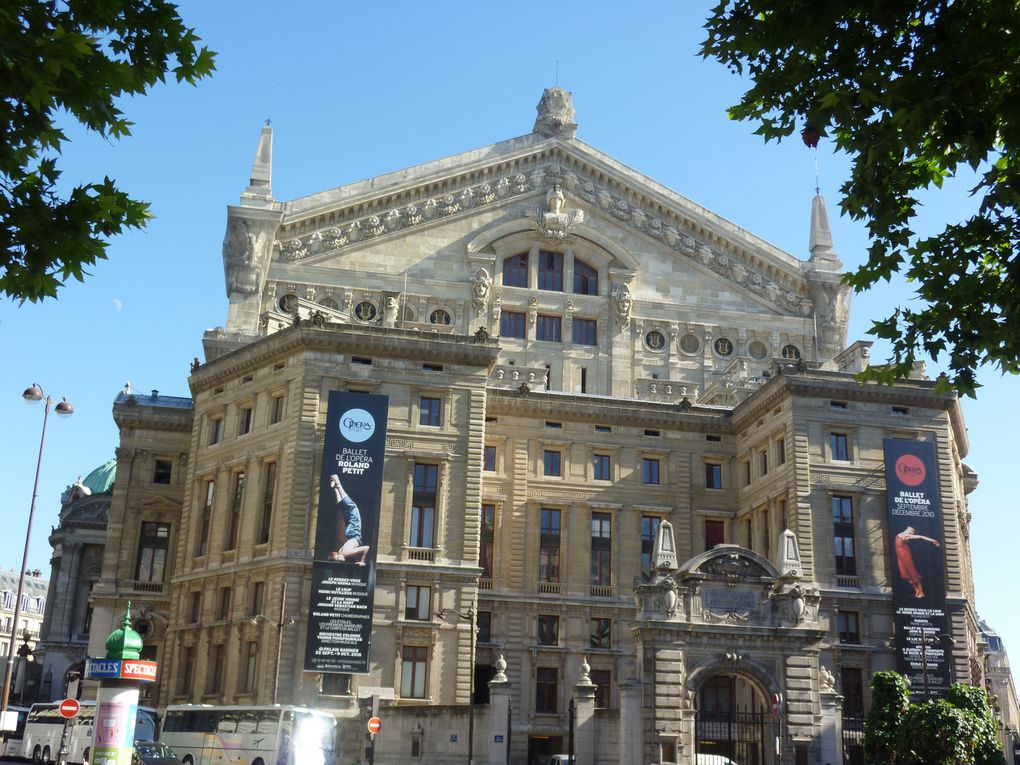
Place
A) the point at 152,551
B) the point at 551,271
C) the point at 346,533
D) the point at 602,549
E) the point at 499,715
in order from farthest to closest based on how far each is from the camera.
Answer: the point at 551,271 < the point at 152,551 < the point at 602,549 < the point at 346,533 < the point at 499,715

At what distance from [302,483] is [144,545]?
1482 cm

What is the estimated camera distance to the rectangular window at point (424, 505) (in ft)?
192

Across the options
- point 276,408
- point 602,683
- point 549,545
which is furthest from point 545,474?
point 276,408

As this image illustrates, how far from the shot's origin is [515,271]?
7469 centimetres

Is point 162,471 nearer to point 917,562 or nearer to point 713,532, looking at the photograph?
point 713,532

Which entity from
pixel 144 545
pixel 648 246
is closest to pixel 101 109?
pixel 144 545

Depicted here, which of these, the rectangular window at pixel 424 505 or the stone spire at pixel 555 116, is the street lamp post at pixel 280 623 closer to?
the rectangular window at pixel 424 505

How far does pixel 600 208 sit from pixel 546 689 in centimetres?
3006

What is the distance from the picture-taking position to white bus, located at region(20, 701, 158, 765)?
53.9m

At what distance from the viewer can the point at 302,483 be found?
57906mm

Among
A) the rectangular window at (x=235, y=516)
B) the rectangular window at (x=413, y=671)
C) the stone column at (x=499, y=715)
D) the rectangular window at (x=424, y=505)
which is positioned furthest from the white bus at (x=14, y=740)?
the stone column at (x=499, y=715)

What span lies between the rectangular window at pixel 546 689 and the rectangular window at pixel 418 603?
28.2 feet

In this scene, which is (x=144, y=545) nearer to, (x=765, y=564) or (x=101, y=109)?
(x=765, y=564)

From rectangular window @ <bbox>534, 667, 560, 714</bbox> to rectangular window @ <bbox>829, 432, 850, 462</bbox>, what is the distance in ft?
58.7
